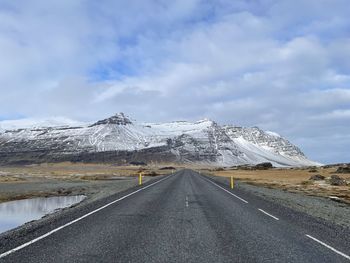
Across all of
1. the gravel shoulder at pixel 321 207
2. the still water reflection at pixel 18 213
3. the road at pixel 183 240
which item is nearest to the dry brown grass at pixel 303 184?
the gravel shoulder at pixel 321 207

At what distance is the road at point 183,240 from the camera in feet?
32.2

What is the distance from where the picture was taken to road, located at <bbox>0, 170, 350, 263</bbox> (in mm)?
9812

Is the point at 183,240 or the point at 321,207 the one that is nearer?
the point at 183,240

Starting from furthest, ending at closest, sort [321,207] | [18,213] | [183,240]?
[18,213]
[321,207]
[183,240]

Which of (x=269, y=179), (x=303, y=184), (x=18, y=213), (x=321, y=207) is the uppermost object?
(x=269, y=179)

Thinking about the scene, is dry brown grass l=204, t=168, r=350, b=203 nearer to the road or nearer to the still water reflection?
the road

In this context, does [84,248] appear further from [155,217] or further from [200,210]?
[200,210]

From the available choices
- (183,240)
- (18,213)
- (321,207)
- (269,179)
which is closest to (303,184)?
(269,179)

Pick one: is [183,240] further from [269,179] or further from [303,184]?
[269,179]

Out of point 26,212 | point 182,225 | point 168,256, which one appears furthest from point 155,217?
point 26,212

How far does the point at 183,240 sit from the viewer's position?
39.3ft

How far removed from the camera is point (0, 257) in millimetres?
9633

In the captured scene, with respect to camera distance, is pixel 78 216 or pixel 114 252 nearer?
pixel 114 252

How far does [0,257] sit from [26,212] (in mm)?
17215
